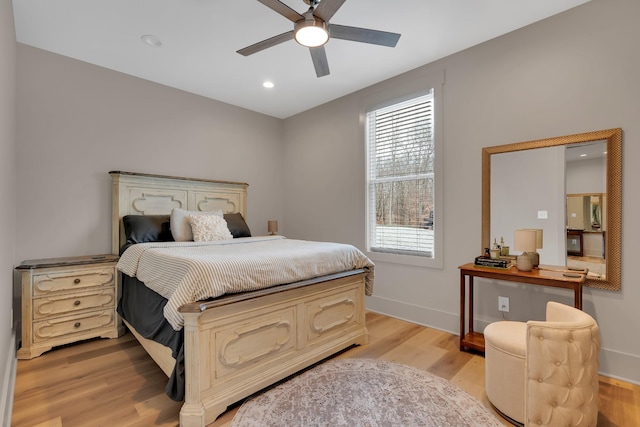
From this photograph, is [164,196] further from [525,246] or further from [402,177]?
[525,246]

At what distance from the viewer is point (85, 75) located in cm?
311

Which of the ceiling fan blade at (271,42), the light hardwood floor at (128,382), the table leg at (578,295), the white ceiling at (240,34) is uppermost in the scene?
the white ceiling at (240,34)

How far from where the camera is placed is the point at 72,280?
8.80ft

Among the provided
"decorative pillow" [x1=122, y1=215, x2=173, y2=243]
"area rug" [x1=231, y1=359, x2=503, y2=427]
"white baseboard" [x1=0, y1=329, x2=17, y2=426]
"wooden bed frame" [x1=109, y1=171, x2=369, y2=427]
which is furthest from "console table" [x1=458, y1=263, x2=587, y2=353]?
"white baseboard" [x1=0, y1=329, x2=17, y2=426]

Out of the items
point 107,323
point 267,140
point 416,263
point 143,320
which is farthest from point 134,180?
point 416,263

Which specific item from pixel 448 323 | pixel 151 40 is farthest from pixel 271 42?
pixel 448 323

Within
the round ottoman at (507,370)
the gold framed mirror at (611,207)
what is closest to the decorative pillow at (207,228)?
the round ottoman at (507,370)

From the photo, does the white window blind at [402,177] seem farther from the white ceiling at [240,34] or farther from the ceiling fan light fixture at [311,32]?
the ceiling fan light fixture at [311,32]

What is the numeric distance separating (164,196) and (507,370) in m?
3.58

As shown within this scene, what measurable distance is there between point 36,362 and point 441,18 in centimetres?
419

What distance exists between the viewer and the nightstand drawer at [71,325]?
8.31ft

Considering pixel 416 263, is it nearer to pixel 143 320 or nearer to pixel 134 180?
pixel 143 320

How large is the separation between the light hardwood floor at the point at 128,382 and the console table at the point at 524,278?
130 mm

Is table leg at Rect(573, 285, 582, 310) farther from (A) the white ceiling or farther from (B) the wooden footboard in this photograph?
(A) the white ceiling
